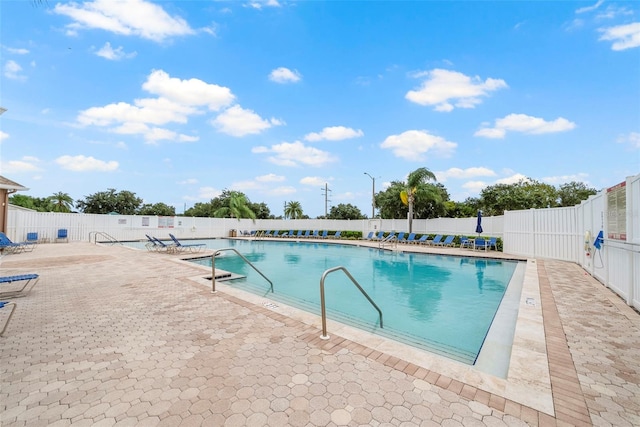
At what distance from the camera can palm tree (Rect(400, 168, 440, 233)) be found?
19.5 meters

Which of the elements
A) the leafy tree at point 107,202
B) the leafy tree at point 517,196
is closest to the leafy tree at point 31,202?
the leafy tree at point 107,202

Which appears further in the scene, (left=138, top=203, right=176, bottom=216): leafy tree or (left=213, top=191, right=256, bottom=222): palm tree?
(left=138, top=203, right=176, bottom=216): leafy tree

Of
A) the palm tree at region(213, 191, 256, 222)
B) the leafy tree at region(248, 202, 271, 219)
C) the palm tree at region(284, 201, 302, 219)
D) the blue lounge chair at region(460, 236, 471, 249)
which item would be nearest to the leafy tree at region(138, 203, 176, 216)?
the leafy tree at region(248, 202, 271, 219)

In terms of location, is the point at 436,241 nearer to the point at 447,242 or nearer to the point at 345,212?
the point at 447,242

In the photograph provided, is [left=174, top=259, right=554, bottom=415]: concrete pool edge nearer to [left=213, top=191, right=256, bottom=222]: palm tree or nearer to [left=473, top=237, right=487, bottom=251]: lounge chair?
[left=473, top=237, right=487, bottom=251]: lounge chair

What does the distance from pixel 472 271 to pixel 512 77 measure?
8.24 meters

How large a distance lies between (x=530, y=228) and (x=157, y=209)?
4857 cm

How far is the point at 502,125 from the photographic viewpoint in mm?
17156

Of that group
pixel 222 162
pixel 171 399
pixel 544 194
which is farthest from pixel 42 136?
pixel 544 194

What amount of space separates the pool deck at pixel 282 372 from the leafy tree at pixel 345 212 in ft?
123

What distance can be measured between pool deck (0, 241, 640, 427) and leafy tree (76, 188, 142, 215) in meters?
39.7

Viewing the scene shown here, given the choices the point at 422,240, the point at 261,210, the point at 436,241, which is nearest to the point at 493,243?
the point at 436,241

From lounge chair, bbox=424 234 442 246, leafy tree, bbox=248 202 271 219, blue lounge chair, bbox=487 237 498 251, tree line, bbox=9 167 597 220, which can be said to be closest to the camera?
A: blue lounge chair, bbox=487 237 498 251

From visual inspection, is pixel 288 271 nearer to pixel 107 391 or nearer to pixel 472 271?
pixel 472 271
